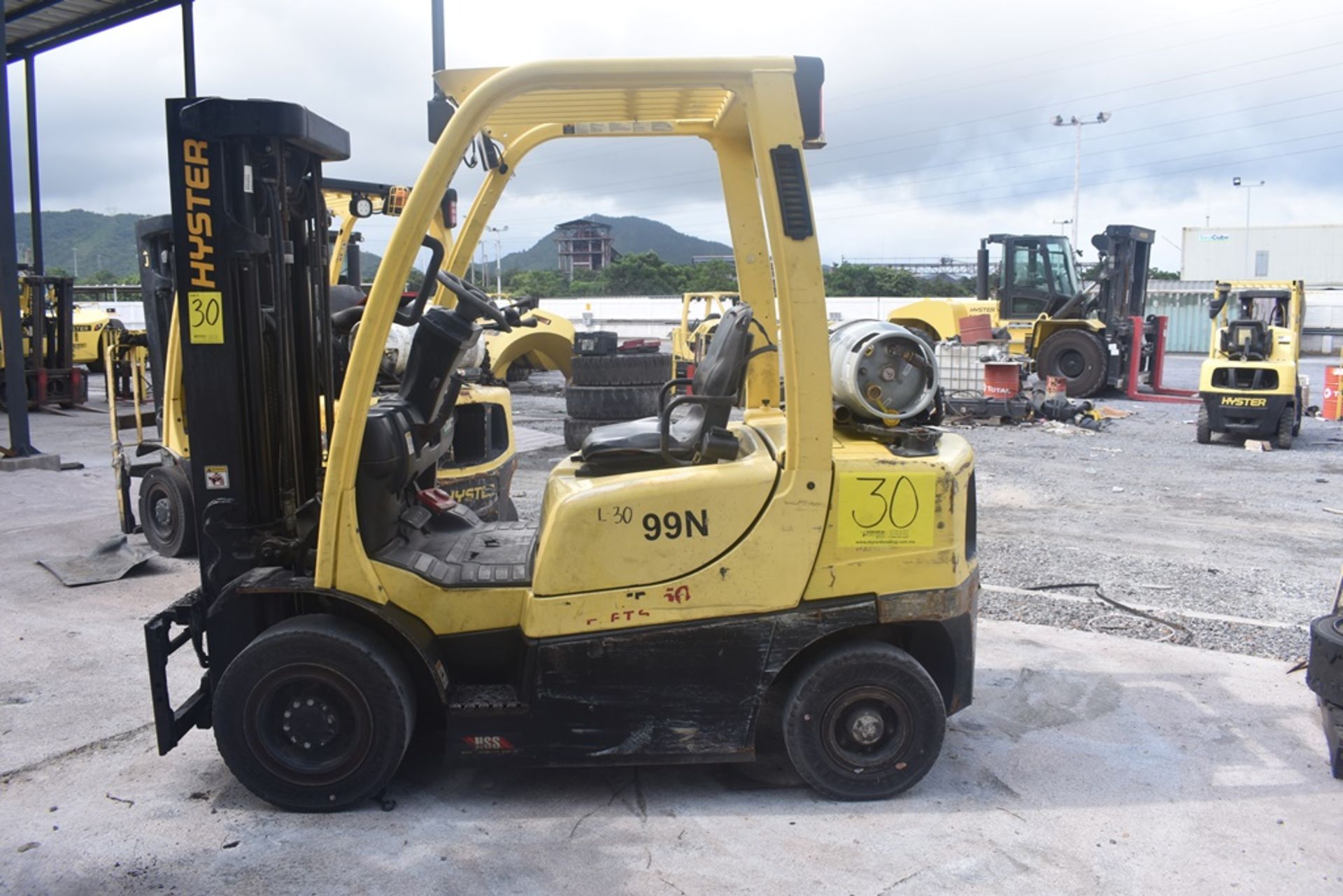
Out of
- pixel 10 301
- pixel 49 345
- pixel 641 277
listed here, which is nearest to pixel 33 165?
pixel 49 345

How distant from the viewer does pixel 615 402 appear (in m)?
Result: 13.8

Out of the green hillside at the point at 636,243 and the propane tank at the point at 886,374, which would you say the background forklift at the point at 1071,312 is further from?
the green hillside at the point at 636,243

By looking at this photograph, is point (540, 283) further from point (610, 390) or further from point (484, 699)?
point (484, 699)

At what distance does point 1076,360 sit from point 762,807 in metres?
18.3

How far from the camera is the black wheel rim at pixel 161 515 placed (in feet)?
26.1

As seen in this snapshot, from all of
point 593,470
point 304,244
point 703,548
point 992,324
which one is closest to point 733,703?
point 703,548

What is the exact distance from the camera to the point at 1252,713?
4.88 m

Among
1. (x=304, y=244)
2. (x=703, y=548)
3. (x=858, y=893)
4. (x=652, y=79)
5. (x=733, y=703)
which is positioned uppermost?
(x=652, y=79)

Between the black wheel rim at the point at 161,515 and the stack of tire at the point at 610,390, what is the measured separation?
5.89 metres

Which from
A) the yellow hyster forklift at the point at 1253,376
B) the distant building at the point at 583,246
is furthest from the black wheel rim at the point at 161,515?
the distant building at the point at 583,246

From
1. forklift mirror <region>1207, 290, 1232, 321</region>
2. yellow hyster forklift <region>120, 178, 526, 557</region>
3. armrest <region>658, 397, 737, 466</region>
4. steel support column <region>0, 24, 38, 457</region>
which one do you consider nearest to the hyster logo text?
armrest <region>658, 397, 737, 466</region>

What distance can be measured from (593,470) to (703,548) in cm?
59

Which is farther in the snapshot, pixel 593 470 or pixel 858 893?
pixel 593 470

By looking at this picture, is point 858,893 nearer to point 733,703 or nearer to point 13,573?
point 733,703
